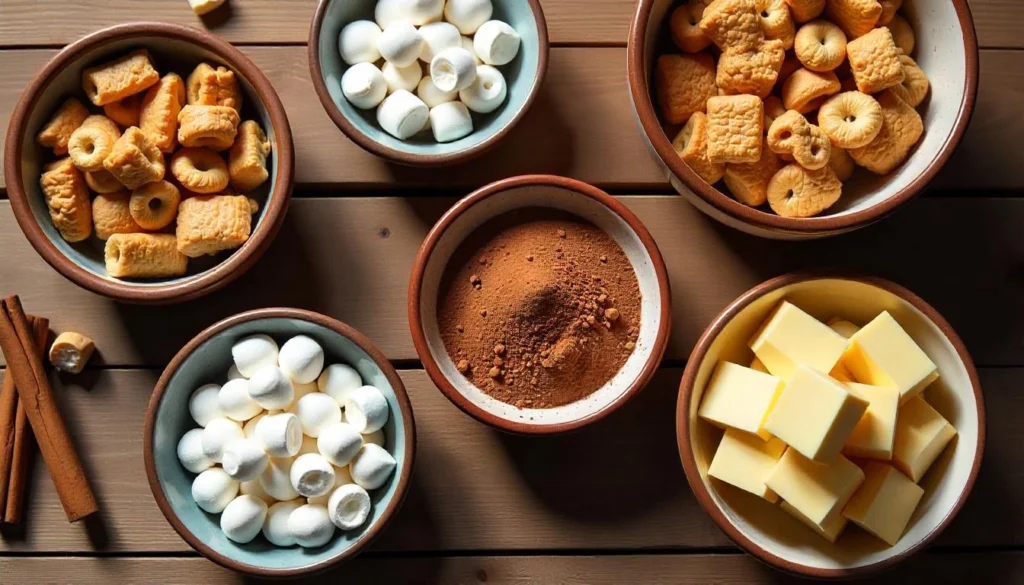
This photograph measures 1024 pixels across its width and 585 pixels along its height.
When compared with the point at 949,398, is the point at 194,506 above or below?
below

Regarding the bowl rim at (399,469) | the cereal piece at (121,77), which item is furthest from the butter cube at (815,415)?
the cereal piece at (121,77)

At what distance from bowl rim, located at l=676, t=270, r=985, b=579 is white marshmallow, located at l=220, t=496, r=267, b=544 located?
45 centimetres

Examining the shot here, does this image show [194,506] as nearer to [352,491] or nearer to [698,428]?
[352,491]

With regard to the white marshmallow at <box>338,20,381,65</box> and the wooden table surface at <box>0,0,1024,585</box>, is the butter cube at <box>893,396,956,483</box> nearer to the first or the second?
the wooden table surface at <box>0,0,1024,585</box>

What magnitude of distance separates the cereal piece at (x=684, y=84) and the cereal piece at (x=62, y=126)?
2.08 ft

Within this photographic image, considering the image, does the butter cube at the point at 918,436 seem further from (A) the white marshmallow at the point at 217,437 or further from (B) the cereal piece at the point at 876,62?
(A) the white marshmallow at the point at 217,437

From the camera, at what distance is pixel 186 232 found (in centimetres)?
87

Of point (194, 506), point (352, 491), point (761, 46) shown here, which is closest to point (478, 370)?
point (352, 491)

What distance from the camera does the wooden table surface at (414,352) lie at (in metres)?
0.99

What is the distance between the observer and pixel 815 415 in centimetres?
82

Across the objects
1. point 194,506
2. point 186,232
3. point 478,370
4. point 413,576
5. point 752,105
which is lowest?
point 413,576

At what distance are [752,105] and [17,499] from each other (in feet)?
3.05

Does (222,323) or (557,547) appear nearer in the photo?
(222,323)

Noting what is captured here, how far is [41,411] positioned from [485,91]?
621mm
